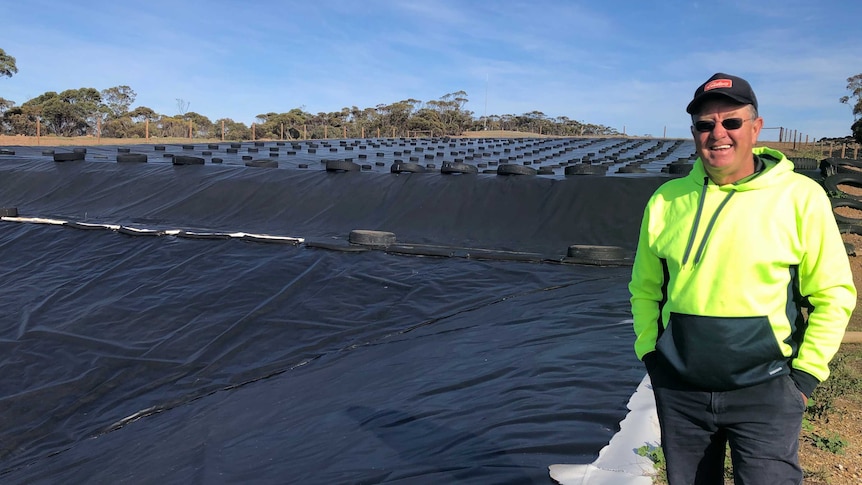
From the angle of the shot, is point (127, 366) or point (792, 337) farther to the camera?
point (127, 366)

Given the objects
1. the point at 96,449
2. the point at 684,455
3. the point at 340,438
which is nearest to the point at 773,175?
the point at 684,455

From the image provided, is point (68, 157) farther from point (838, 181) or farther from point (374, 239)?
point (838, 181)

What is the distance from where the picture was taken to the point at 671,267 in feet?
6.03

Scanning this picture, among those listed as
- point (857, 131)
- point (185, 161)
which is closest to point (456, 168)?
point (185, 161)

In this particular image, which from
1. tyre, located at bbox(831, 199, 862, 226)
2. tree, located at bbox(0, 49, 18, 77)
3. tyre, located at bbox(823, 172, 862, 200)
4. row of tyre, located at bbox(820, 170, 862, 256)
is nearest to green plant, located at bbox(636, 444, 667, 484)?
row of tyre, located at bbox(820, 170, 862, 256)

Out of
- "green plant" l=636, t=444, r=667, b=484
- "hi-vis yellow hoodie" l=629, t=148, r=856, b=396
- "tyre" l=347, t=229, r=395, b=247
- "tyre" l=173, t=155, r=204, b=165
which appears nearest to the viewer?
"hi-vis yellow hoodie" l=629, t=148, r=856, b=396

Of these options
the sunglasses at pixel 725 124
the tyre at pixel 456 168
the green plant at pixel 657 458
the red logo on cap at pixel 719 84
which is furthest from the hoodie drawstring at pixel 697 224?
the tyre at pixel 456 168

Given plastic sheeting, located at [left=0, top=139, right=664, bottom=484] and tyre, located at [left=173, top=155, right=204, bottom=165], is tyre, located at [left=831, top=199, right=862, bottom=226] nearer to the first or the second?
plastic sheeting, located at [left=0, top=139, right=664, bottom=484]

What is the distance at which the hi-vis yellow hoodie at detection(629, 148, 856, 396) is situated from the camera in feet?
5.45

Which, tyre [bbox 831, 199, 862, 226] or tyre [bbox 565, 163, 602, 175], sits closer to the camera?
tyre [bbox 831, 199, 862, 226]

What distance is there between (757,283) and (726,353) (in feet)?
0.65

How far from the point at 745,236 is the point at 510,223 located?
6.74 m

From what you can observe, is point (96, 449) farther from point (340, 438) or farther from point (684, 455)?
point (684, 455)

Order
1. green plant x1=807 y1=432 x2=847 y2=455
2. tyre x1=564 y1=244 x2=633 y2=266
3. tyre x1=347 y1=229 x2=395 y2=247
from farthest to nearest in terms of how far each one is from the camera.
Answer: tyre x1=347 y1=229 x2=395 y2=247 < tyre x1=564 y1=244 x2=633 y2=266 < green plant x1=807 y1=432 x2=847 y2=455
